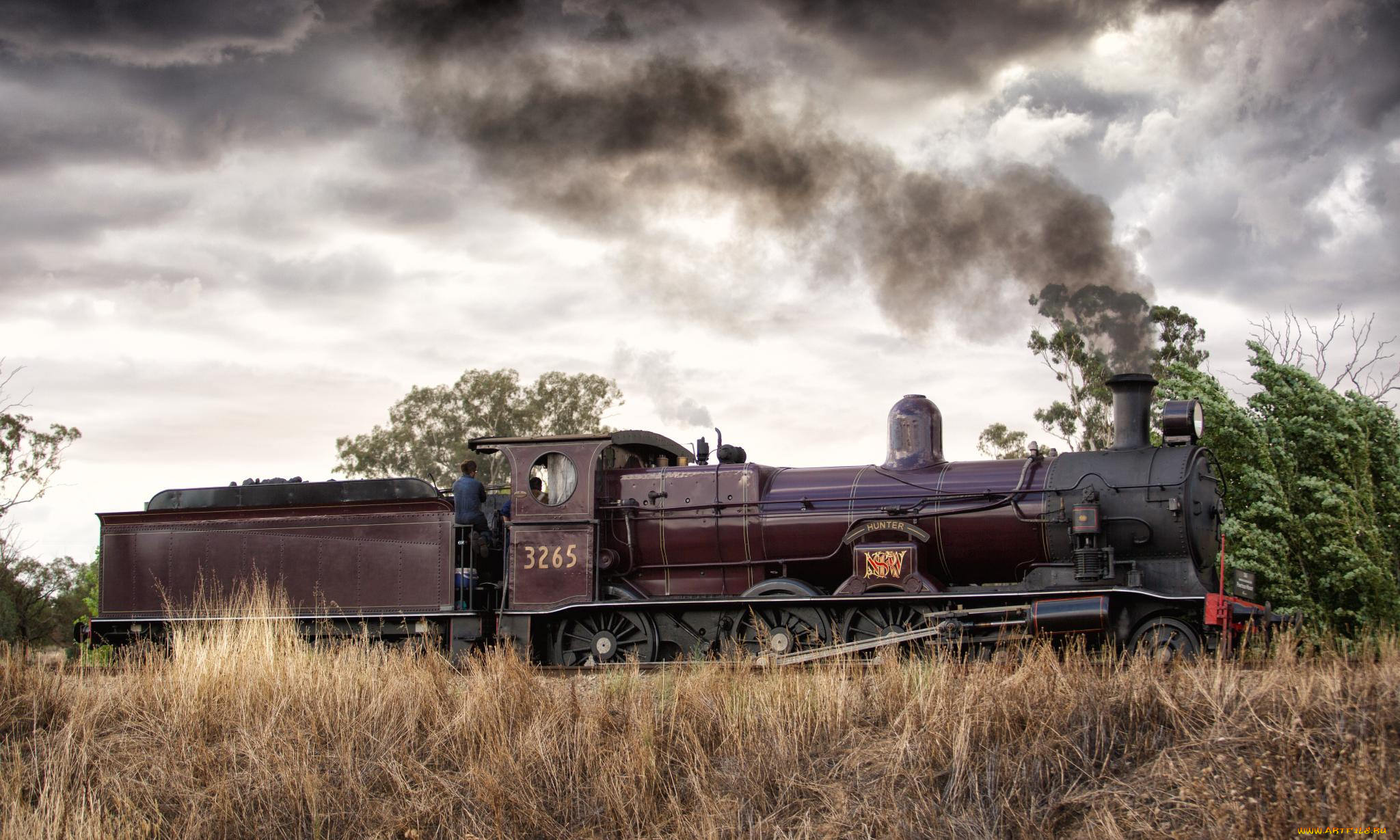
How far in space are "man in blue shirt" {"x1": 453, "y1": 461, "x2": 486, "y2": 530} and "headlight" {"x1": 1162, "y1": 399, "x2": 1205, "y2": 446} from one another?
696 cm

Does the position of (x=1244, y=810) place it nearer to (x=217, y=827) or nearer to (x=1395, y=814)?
(x=1395, y=814)

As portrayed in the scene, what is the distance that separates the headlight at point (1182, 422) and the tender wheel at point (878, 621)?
2.84m

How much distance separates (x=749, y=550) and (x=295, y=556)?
17.6ft

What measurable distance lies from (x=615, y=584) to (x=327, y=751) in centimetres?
463

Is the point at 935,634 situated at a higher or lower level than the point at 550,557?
lower

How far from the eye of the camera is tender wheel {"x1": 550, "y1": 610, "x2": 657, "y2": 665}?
11898mm

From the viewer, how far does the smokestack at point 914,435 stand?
11.9 metres

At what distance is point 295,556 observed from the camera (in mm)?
13539

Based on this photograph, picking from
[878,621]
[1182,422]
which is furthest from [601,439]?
[1182,422]

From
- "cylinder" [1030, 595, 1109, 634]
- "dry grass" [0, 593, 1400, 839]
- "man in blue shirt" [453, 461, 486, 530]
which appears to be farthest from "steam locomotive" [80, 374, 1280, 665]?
"dry grass" [0, 593, 1400, 839]

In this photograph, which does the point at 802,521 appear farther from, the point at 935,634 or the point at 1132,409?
the point at 1132,409

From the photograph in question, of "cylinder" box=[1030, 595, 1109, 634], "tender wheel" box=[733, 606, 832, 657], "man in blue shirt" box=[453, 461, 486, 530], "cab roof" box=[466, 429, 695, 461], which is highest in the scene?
"cab roof" box=[466, 429, 695, 461]

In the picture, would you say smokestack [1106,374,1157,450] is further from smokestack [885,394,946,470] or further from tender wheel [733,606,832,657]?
tender wheel [733,606,832,657]

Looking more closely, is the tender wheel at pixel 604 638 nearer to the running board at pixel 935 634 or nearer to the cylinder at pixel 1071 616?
the running board at pixel 935 634
